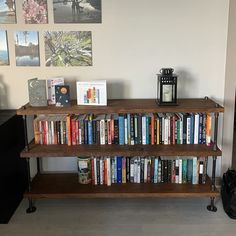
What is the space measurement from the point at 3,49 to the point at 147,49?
1150 mm

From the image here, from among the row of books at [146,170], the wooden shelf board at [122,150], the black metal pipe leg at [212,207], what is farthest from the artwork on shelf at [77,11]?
the black metal pipe leg at [212,207]

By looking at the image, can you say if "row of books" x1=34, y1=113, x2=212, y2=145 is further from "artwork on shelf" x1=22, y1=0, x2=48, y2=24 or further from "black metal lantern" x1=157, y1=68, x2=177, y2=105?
"artwork on shelf" x1=22, y1=0, x2=48, y2=24

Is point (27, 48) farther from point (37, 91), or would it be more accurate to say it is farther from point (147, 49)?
point (147, 49)

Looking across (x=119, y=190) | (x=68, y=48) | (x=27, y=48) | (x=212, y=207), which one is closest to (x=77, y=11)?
(x=68, y=48)

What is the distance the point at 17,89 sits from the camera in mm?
2674

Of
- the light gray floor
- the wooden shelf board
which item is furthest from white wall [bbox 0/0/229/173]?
the light gray floor

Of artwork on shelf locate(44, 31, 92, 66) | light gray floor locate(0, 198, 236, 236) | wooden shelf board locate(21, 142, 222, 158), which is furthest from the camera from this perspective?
artwork on shelf locate(44, 31, 92, 66)

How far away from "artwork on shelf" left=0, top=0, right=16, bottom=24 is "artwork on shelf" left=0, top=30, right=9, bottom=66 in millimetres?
91

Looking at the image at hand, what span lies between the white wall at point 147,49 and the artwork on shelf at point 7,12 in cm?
4

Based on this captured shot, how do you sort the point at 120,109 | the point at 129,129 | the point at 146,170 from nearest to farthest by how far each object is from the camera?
the point at 120,109, the point at 129,129, the point at 146,170

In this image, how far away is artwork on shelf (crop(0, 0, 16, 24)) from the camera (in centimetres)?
251

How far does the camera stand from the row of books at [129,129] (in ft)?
7.96

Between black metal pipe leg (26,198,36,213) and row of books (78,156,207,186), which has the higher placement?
row of books (78,156,207,186)

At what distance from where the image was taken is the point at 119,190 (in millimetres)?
2463
